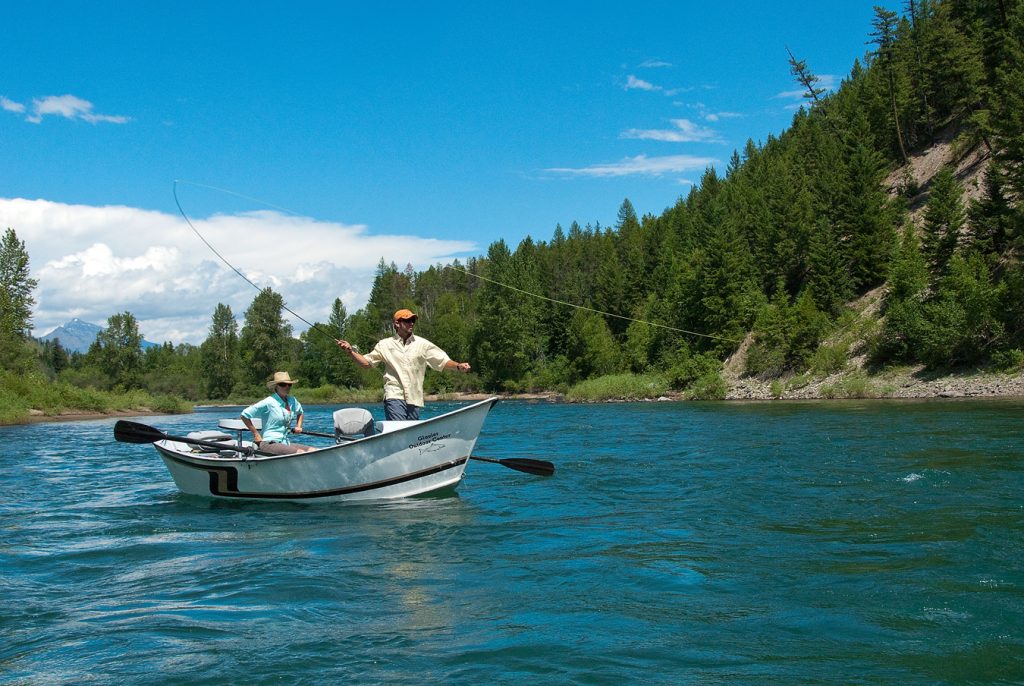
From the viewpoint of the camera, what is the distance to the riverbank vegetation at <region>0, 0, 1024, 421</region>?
1806 inches

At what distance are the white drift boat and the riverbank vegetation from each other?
16323mm

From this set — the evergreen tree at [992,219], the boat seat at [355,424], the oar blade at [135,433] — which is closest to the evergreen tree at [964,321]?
the evergreen tree at [992,219]

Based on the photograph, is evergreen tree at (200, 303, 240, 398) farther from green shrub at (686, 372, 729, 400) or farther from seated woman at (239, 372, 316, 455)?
seated woman at (239, 372, 316, 455)

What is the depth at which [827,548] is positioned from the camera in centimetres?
835

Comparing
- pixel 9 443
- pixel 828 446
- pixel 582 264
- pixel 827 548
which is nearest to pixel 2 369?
pixel 9 443

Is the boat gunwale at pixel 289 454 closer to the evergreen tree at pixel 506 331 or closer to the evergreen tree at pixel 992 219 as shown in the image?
the evergreen tree at pixel 992 219

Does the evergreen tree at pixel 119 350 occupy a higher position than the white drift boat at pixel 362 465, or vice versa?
the evergreen tree at pixel 119 350

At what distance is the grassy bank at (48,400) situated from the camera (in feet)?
144

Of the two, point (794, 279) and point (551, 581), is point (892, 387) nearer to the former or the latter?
point (794, 279)

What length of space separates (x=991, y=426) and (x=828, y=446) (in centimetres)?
569

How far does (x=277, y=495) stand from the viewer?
12.3 m

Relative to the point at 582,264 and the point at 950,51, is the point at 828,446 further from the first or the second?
the point at 582,264

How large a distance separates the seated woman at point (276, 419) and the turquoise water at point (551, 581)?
926 millimetres

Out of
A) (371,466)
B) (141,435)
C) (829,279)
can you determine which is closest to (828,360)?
(829,279)
